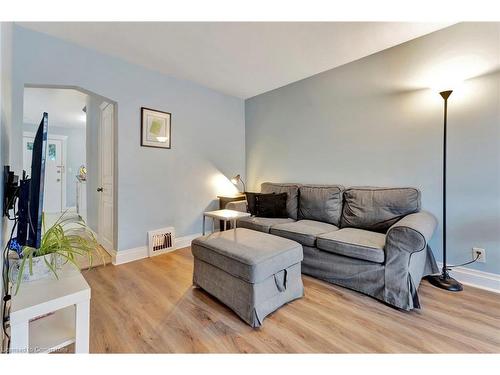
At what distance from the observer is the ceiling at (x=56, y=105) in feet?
12.1

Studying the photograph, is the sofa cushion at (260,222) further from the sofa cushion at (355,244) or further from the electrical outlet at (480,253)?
the electrical outlet at (480,253)

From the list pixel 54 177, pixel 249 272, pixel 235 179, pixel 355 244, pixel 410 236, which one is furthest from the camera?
pixel 54 177

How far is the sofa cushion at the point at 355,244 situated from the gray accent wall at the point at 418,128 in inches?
29.7

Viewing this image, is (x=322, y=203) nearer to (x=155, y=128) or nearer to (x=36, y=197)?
(x=155, y=128)

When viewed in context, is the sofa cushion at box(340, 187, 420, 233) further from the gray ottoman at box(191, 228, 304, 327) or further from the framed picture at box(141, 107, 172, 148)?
the framed picture at box(141, 107, 172, 148)

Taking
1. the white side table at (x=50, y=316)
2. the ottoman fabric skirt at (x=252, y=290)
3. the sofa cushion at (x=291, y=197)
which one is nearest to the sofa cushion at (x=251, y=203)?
the sofa cushion at (x=291, y=197)

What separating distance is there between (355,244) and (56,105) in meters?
5.57

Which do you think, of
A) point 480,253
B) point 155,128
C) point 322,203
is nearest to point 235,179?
point 155,128

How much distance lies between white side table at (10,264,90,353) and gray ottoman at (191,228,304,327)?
0.86 m

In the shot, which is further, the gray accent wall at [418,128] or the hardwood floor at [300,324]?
the gray accent wall at [418,128]

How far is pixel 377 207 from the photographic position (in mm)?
2283
